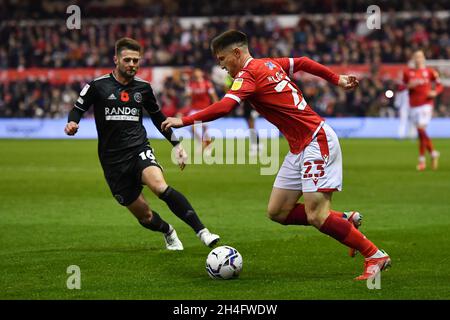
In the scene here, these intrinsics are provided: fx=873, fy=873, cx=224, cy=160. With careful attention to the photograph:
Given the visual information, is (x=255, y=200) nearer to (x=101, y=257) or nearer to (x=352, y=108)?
(x=101, y=257)

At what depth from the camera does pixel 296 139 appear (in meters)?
8.02

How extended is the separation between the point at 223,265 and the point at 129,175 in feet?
6.82

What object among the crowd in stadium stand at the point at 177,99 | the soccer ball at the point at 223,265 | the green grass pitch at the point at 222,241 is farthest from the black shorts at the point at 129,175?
the crowd in stadium stand at the point at 177,99

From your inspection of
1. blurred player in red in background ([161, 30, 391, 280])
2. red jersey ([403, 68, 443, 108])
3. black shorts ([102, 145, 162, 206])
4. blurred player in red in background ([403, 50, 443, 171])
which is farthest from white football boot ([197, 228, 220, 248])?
red jersey ([403, 68, 443, 108])

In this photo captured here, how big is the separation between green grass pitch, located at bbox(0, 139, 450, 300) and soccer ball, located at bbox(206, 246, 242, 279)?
10 centimetres

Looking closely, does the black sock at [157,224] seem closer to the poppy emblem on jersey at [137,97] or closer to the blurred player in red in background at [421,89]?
the poppy emblem on jersey at [137,97]

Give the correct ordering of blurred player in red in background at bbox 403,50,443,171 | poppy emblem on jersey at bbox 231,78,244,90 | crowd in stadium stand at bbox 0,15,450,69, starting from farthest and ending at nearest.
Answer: crowd in stadium stand at bbox 0,15,450,69 < blurred player in red in background at bbox 403,50,443,171 < poppy emblem on jersey at bbox 231,78,244,90

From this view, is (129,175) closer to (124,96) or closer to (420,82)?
(124,96)

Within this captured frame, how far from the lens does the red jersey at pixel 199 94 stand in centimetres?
2533

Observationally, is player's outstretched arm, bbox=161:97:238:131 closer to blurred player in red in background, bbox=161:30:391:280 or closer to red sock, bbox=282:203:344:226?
blurred player in red in background, bbox=161:30:391:280

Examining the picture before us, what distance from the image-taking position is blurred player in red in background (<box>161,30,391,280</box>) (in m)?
7.76

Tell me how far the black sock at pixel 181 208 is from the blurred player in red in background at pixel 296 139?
44.3 inches

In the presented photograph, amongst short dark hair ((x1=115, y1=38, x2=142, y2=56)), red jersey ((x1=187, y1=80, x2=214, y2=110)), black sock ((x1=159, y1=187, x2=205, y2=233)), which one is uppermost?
short dark hair ((x1=115, y1=38, x2=142, y2=56))

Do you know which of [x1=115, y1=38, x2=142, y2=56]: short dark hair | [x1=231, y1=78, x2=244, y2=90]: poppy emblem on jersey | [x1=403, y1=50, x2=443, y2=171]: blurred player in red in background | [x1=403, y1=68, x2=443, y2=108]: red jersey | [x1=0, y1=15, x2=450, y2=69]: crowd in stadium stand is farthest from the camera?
[x1=0, y1=15, x2=450, y2=69]: crowd in stadium stand
